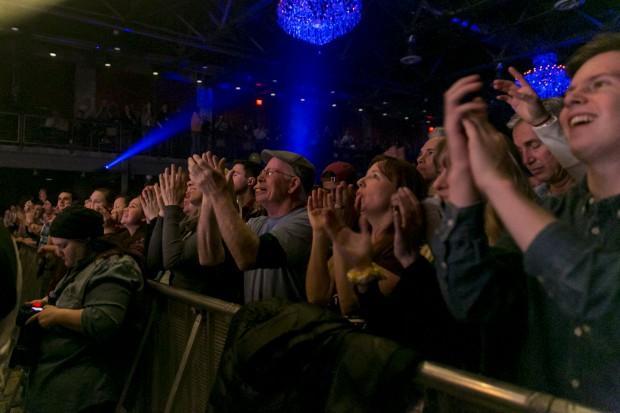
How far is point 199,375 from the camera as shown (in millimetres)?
2182

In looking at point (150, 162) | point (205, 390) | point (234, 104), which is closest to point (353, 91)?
point (234, 104)

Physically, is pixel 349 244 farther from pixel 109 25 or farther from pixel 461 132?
pixel 109 25

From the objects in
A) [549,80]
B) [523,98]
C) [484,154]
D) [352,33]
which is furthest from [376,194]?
[352,33]

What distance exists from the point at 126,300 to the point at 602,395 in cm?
214

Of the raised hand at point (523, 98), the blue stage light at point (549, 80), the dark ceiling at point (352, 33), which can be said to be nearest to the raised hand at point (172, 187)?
the raised hand at point (523, 98)

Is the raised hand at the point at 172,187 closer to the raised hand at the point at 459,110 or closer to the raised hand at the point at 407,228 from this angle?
the raised hand at the point at 407,228

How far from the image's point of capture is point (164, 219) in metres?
2.78

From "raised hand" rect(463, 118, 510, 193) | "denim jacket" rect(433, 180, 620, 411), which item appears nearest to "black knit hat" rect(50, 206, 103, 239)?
"denim jacket" rect(433, 180, 620, 411)

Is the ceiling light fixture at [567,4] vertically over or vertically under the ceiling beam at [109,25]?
under

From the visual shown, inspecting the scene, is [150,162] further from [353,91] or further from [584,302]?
[584,302]

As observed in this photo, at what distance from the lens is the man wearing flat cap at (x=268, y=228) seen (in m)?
2.10

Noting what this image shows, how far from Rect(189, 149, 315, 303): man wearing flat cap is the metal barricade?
0.85 feet

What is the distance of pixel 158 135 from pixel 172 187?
10721mm

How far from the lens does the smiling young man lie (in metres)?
0.88
